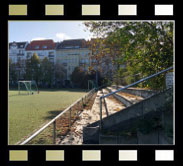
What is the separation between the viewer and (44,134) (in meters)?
4.36

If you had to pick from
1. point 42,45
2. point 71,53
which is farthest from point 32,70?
point 42,45

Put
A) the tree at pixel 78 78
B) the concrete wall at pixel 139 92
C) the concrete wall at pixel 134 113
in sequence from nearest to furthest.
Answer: the concrete wall at pixel 134 113 < the concrete wall at pixel 139 92 < the tree at pixel 78 78

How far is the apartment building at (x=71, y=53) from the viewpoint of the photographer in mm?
46412

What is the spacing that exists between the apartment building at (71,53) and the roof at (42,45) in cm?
291

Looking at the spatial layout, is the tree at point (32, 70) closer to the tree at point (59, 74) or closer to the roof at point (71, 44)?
the tree at point (59, 74)

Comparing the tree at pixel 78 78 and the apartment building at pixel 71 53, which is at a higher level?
the apartment building at pixel 71 53

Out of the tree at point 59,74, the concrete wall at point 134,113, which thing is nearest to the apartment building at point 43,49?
the tree at point 59,74

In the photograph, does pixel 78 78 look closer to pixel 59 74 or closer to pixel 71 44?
pixel 59 74

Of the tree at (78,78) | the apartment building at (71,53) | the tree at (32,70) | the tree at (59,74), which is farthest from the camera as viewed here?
the apartment building at (71,53)

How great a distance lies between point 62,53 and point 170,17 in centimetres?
5255

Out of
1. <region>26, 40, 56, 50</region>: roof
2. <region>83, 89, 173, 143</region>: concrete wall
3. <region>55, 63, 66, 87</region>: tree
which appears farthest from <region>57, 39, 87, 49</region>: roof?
<region>83, 89, 173, 143</region>: concrete wall
